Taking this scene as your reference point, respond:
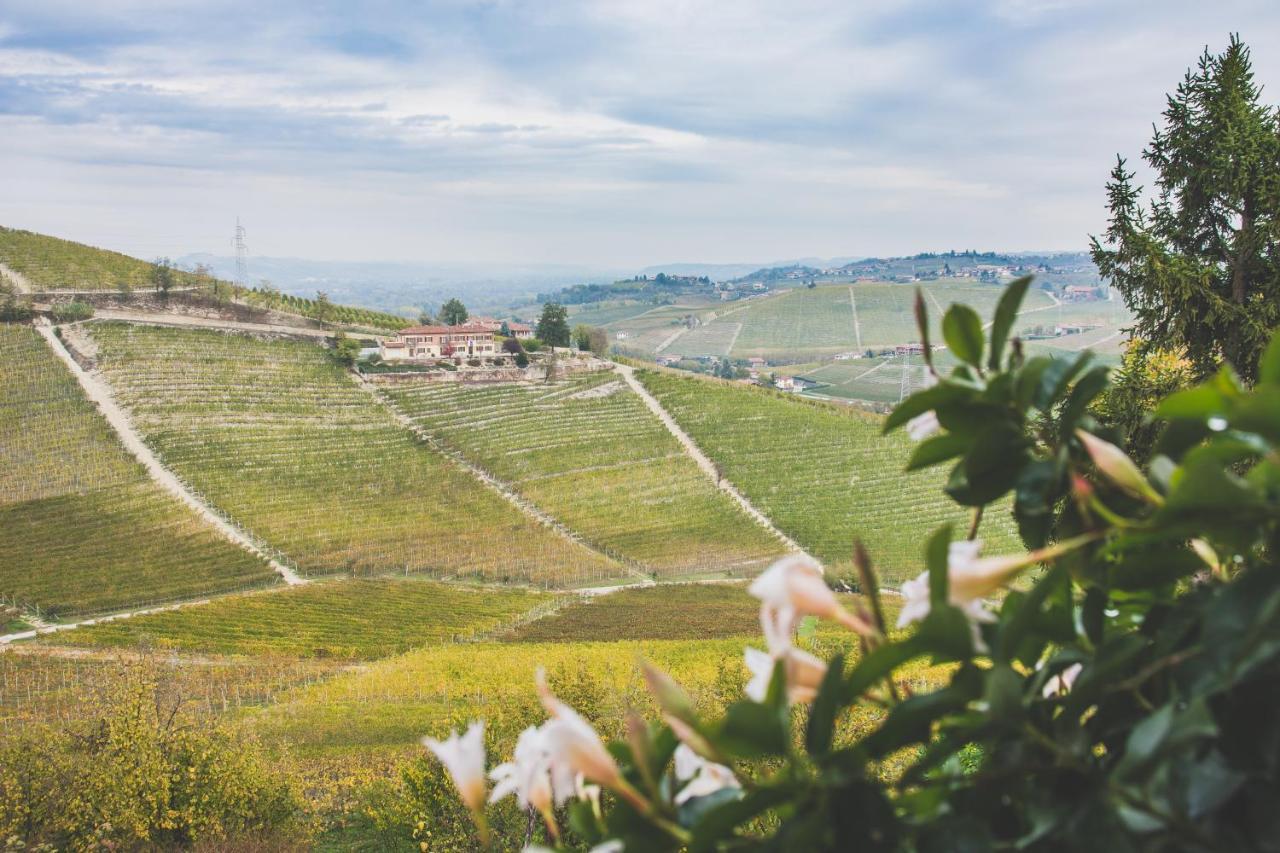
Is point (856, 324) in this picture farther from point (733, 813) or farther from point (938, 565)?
point (733, 813)

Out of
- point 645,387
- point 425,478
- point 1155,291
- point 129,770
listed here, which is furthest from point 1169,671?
point 645,387

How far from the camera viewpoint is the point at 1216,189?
1001 cm

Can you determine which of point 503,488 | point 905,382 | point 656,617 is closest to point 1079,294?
point 905,382

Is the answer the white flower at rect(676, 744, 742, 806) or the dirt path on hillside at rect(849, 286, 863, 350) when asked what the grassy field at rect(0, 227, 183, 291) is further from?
the dirt path on hillside at rect(849, 286, 863, 350)

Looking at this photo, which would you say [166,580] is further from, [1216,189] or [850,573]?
[1216,189]

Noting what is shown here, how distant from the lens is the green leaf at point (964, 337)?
1102mm

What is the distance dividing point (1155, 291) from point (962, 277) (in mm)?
161887

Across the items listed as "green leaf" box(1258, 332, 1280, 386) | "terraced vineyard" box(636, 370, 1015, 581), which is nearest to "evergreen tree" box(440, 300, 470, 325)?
"terraced vineyard" box(636, 370, 1015, 581)

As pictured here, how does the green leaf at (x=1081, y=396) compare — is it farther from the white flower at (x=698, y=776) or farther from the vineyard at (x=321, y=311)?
the vineyard at (x=321, y=311)

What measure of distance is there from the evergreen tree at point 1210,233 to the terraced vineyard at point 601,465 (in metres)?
26.7

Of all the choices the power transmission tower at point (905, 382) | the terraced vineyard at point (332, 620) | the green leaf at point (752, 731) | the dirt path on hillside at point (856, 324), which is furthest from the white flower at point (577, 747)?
the dirt path on hillside at point (856, 324)

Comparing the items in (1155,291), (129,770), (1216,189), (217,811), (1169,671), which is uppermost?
(1216,189)

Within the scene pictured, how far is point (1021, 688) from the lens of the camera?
0.94 metres

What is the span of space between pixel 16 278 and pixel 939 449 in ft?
229
